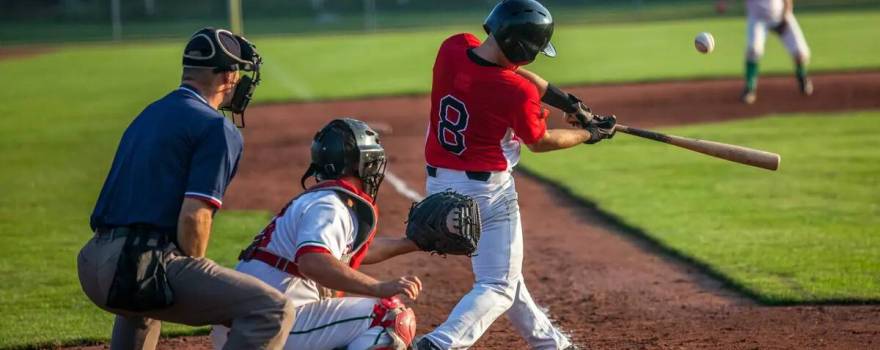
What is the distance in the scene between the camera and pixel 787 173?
12.6 meters

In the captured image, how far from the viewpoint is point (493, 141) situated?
5.95m

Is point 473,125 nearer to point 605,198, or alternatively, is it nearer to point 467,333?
point 467,333

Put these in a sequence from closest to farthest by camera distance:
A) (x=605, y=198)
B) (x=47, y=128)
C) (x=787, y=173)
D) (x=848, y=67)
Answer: (x=605, y=198), (x=787, y=173), (x=47, y=128), (x=848, y=67)

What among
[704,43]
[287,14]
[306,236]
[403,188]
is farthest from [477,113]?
[287,14]

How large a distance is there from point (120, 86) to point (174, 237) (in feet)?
69.3

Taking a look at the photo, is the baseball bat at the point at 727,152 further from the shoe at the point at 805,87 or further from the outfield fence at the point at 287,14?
the outfield fence at the point at 287,14

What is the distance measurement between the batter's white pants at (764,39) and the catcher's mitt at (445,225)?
46.2 feet

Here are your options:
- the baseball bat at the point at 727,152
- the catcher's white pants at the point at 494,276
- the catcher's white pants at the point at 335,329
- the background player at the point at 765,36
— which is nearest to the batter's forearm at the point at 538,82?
the baseball bat at the point at 727,152

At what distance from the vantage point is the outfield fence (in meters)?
39.5

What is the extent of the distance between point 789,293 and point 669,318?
99 centimetres

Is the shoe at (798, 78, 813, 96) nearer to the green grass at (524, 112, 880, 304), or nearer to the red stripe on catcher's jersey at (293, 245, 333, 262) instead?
the green grass at (524, 112, 880, 304)

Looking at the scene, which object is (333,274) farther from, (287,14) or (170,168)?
(287,14)

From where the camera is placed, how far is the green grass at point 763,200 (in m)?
8.48

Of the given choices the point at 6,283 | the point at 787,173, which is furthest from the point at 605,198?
the point at 6,283
